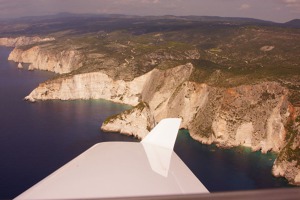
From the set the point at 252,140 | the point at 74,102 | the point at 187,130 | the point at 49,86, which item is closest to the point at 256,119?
the point at 252,140

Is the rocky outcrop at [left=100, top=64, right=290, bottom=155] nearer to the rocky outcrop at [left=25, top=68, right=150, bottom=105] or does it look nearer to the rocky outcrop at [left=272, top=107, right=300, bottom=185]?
the rocky outcrop at [left=272, top=107, right=300, bottom=185]

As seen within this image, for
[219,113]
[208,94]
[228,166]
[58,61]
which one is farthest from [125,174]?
[58,61]

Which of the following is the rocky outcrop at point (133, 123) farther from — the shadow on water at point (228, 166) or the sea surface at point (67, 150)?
the shadow on water at point (228, 166)

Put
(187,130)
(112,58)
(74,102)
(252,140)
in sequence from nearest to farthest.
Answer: (252,140), (187,130), (74,102), (112,58)

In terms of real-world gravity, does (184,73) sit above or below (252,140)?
above

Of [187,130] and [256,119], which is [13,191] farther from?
[256,119]

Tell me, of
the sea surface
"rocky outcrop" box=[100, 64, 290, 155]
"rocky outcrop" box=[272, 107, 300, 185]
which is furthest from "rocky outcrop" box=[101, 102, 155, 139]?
"rocky outcrop" box=[272, 107, 300, 185]

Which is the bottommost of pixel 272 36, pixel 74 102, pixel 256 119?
pixel 74 102
